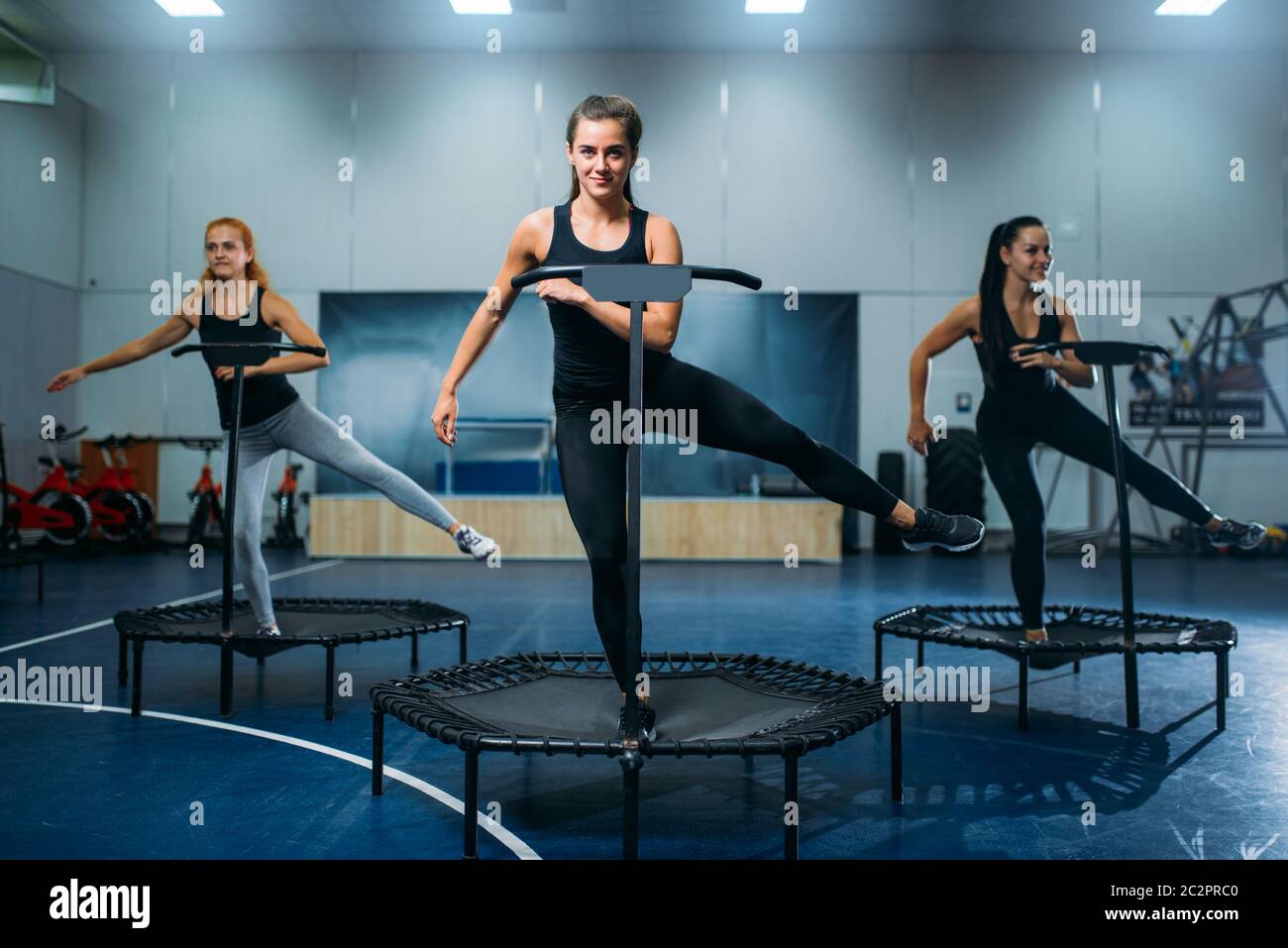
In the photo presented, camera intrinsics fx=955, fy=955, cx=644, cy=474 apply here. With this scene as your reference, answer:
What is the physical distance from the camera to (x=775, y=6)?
7949 millimetres

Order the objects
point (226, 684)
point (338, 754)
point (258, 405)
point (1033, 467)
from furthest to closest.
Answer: point (258, 405), point (1033, 467), point (226, 684), point (338, 754)

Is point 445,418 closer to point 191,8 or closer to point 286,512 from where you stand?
point 286,512

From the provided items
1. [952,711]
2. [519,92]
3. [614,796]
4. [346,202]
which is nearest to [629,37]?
[519,92]

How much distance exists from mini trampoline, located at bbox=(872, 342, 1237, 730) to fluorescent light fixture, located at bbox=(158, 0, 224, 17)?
7.93 meters

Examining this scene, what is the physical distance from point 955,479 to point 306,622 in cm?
605

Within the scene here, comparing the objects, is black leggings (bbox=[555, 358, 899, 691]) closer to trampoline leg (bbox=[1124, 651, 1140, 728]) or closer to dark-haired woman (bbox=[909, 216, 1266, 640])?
dark-haired woman (bbox=[909, 216, 1266, 640])

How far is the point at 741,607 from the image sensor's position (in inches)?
191

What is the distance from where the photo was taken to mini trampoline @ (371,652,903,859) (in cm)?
155

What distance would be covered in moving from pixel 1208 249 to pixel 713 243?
4.50 m

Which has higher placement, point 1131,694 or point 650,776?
point 1131,694

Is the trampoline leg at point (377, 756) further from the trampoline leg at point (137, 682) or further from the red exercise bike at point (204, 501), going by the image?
the red exercise bike at point (204, 501)

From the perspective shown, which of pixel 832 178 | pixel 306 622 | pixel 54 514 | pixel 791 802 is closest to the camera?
pixel 791 802

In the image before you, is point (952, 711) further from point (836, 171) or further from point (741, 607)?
point (836, 171)

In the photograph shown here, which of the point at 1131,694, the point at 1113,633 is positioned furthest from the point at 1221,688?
the point at 1113,633
